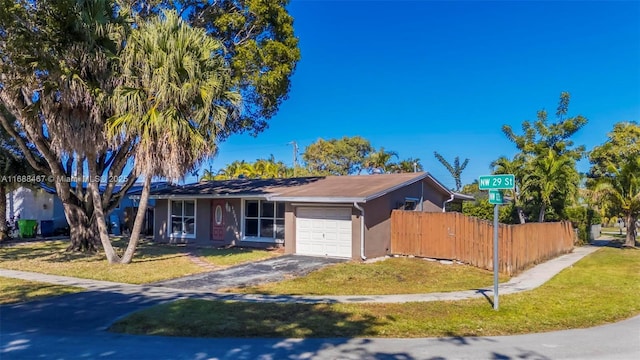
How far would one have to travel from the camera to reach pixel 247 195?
66.7 feet

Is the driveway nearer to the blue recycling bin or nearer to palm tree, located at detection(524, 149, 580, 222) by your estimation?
palm tree, located at detection(524, 149, 580, 222)

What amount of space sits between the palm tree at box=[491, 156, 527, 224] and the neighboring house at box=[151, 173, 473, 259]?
3867mm

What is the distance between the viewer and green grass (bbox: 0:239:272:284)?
1362 cm

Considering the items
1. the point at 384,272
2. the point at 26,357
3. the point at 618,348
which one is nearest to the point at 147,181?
the point at 384,272

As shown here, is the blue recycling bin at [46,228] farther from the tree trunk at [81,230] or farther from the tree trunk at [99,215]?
the tree trunk at [99,215]

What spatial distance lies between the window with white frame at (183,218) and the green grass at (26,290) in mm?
→ 11176

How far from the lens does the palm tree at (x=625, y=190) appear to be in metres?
23.4

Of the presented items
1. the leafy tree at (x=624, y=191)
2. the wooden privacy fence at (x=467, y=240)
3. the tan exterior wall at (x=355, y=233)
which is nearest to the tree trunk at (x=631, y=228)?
the leafy tree at (x=624, y=191)

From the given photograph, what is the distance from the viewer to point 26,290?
11.2 meters

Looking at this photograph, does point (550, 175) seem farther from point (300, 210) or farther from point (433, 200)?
point (300, 210)

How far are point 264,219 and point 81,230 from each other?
24.7 feet

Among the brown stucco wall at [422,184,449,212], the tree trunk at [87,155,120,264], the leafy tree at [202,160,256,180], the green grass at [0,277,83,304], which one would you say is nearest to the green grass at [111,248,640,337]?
the green grass at [0,277,83,304]

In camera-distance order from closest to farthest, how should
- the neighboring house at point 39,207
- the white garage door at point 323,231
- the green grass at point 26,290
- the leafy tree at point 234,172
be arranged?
the green grass at point 26,290 < the white garage door at point 323,231 < the neighboring house at point 39,207 < the leafy tree at point 234,172

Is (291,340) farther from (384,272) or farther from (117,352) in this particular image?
(384,272)
